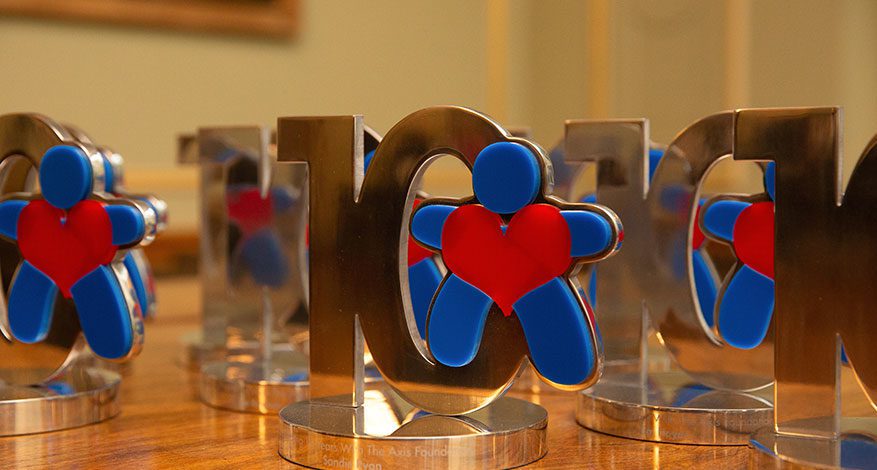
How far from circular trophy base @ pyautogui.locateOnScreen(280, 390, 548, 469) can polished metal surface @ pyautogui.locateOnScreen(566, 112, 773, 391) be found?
0.64 feet

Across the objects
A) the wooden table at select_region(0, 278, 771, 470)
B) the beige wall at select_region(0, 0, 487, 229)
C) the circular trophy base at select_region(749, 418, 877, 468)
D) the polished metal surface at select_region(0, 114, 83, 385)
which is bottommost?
the wooden table at select_region(0, 278, 771, 470)

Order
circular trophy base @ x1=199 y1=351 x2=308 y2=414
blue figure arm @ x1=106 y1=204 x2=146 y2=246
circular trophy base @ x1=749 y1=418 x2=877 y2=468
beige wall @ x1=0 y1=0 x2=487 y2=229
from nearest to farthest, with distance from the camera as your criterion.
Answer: circular trophy base @ x1=749 y1=418 x2=877 y2=468 → blue figure arm @ x1=106 y1=204 x2=146 y2=246 → circular trophy base @ x1=199 y1=351 x2=308 y2=414 → beige wall @ x1=0 y1=0 x2=487 y2=229

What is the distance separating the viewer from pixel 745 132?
77 cm

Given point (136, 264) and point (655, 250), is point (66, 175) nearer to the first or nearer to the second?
point (136, 264)

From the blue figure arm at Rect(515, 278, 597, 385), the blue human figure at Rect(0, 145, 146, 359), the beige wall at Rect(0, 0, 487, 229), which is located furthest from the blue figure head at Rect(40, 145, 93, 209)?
the beige wall at Rect(0, 0, 487, 229)

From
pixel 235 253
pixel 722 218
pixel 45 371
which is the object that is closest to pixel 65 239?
pixel 45 371

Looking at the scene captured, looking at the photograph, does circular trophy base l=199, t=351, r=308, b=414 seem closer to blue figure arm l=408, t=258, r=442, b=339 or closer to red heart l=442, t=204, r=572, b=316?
blue figure arm l=408, t=258, r=442, b=339

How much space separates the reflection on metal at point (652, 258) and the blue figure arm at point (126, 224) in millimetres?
387

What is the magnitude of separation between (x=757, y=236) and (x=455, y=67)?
208cm

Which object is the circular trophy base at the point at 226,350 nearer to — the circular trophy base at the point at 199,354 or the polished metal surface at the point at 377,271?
the circular trophy base at the point at 199,354

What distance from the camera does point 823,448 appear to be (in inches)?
28.4

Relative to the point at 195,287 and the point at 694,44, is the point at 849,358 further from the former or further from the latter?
the point at 694,44

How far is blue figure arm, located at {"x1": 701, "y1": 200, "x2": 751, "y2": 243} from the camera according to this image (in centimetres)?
93

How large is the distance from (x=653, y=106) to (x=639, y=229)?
1.89m
